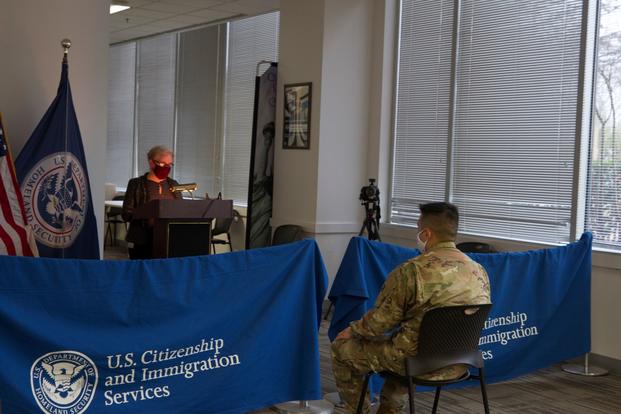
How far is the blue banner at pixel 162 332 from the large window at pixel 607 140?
262 cm

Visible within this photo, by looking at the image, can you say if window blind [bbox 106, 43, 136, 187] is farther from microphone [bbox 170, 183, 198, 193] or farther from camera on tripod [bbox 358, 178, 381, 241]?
microphone [bbox 170, 183, 198, 193]

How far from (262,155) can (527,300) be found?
3642mm

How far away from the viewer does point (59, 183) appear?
5.80 meters

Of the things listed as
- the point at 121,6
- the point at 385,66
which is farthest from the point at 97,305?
the point at 121,6

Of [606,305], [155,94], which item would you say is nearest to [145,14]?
[155,94]

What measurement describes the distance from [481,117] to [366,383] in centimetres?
377

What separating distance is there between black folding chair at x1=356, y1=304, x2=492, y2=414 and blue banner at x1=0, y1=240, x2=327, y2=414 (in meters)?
0.86

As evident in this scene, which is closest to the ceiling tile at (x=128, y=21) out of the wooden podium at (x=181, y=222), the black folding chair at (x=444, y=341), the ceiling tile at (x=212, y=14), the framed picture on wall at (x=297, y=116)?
the ceiling tile at (x=212, y=14)

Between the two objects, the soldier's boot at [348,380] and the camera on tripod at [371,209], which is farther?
the camera on tripod at [371,209]

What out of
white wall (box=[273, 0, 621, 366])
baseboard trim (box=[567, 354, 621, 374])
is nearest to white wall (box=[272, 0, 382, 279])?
white wall (box=[273, 0, 621, 366])

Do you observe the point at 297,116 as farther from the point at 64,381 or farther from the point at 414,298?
the point at 64,381

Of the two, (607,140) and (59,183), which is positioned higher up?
(607,140)

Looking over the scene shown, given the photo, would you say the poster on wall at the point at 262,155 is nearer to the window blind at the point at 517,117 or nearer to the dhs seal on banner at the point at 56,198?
the window blind at the point at 517,117

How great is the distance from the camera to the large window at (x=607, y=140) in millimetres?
5727
